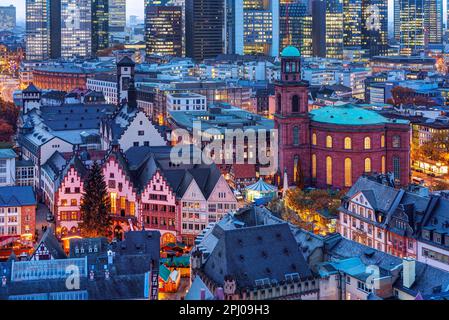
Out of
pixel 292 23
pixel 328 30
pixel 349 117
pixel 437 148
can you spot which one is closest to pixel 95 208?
pixel 349 117

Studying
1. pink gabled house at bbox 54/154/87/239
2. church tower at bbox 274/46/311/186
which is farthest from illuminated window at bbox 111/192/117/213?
church tower at bbox 274/46/311/186

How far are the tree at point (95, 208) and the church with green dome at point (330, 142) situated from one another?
16709mm

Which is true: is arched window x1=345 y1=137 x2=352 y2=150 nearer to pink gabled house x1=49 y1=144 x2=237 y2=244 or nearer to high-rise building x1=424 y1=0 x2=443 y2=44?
pink gabled house x1=49 y1=144 x2=237 y2=244

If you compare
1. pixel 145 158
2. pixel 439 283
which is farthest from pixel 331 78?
pixel 439 283

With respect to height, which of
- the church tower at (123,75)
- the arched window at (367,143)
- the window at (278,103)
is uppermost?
the church tower at (123,75)

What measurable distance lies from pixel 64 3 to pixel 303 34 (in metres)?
48.6

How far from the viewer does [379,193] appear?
34750 millimetres

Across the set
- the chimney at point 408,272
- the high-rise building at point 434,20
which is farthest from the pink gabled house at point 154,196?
the high-rise building at point 434,20

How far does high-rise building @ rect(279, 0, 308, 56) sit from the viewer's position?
156 metres

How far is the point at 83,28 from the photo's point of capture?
156625mm

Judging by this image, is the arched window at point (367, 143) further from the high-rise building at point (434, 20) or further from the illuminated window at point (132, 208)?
the high-rise building at point (434, 20)

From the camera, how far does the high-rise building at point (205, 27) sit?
14112 centimetres

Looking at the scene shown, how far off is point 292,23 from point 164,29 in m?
26.3

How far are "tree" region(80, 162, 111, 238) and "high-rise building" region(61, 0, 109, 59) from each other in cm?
11180
